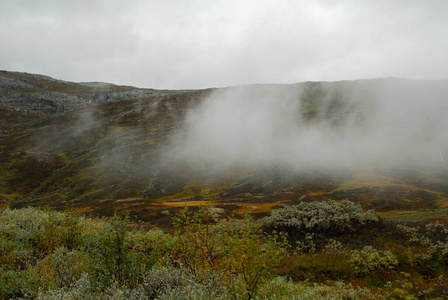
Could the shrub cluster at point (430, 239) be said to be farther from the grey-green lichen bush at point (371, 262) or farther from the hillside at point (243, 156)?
the hillside at point (243, 156)

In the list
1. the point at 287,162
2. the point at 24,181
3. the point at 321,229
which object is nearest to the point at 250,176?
the point at 287,162

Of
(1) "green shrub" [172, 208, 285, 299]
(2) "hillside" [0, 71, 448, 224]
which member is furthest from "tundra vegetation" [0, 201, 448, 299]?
(2) "hillside" [0, 71, 448, 224]

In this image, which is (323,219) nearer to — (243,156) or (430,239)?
(430,239)

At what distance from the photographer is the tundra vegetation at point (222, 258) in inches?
342

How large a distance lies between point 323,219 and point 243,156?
103 m

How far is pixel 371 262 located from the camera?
1828 centimetres

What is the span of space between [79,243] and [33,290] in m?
6.27

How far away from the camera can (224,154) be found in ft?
443

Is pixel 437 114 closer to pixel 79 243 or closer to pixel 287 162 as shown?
pixel 287 162

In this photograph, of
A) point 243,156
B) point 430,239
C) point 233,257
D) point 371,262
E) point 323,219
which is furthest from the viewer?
point 243,156

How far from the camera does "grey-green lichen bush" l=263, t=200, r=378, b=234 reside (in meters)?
27.0

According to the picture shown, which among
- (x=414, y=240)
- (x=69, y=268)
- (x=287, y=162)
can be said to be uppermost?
(x=69, y=268)

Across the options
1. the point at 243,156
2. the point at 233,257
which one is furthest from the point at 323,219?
the point at 243,156

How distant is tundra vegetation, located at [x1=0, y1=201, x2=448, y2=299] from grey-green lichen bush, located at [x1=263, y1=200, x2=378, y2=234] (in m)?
0.11
